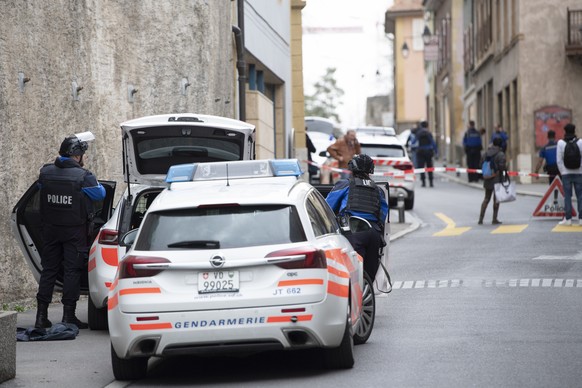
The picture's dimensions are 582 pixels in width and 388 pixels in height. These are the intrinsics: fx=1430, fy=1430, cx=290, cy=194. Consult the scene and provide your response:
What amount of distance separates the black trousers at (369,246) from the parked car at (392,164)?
18.0m

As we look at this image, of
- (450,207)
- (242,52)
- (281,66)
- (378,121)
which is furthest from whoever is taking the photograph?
(378,121)

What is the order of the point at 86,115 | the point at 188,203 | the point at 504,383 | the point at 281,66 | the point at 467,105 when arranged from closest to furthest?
1. the point at 504,383
2. the point at 188,203
3. the point at 86,115
4. the point at 281,66
5. the point at 467,105

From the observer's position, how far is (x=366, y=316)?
40.7 ft

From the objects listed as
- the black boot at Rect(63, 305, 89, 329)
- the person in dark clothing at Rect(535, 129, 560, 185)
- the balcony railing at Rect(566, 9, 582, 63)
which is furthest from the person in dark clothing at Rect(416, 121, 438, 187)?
the black boot at Rect(63, 305, 89, 329)

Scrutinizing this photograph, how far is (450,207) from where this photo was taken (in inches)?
1329

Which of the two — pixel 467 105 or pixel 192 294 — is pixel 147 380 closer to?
pixel 192 294

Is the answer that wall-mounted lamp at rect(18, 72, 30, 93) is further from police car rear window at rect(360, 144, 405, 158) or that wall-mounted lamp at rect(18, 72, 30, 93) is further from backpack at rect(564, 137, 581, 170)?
police car rear window at rect(360, 144, 405, 158)

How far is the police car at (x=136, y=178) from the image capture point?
13.5m

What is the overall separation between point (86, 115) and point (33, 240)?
414 cm

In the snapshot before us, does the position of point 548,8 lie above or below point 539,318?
above

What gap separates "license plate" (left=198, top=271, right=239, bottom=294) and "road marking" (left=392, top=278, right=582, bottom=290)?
7012 mm

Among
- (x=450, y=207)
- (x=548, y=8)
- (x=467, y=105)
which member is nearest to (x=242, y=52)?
(x=450, y=207)

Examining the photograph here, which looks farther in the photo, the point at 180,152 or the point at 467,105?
the point at 467,105

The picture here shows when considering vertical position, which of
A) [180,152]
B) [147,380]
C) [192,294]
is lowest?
[147,380]
